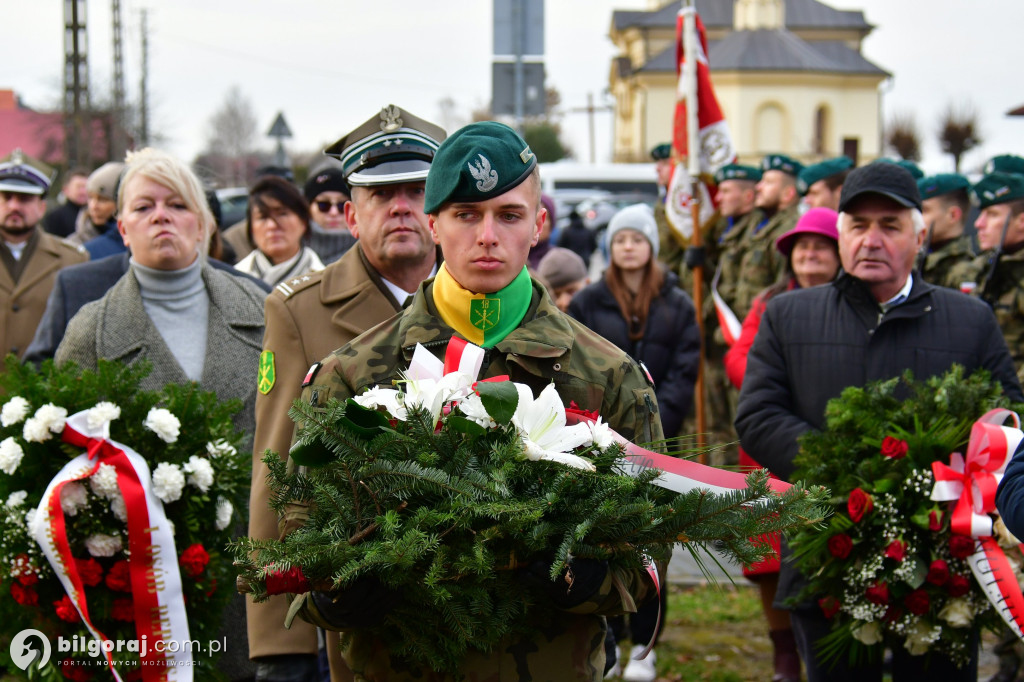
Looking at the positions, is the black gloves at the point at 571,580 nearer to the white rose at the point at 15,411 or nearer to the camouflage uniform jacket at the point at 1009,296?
the white rose at the point at 15,411

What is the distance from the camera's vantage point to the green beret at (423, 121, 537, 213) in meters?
2.77

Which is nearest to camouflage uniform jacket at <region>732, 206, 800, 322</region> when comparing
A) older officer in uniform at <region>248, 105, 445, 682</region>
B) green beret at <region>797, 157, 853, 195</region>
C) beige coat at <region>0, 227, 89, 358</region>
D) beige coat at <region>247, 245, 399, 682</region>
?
green beret at <region>797, 157, 853, 195</region>

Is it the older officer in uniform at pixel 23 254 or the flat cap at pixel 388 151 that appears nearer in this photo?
the flat cap at pixel 388 151

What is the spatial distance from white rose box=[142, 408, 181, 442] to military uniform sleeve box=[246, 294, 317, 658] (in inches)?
19.7

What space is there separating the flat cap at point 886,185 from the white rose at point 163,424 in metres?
2.73

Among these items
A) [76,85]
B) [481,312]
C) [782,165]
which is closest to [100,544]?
[481,312]

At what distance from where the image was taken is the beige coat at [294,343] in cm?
351

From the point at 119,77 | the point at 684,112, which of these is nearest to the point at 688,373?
the point at 684,112

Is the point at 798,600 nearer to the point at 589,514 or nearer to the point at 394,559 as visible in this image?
the point at 589,514

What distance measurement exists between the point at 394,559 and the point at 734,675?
4.39 meters

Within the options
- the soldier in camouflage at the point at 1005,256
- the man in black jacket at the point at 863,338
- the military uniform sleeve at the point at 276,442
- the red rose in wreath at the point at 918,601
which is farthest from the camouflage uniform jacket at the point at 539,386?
the soldier in camouflage at the point at 1005,256

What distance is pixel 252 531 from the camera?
3488 millimetres

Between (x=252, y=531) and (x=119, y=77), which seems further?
(x=119, y=77)

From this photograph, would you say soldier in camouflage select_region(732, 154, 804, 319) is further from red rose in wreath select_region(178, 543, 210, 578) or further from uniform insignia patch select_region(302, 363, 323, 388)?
uniform insignia patch select_region(302, 363, 323, 388)
